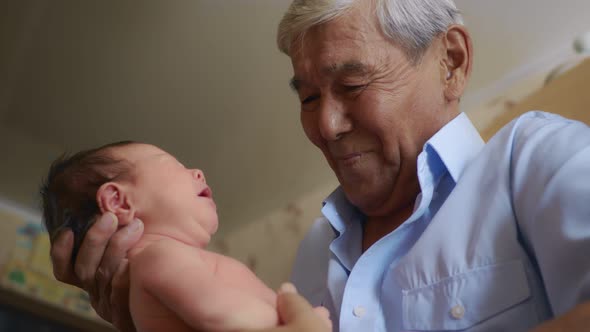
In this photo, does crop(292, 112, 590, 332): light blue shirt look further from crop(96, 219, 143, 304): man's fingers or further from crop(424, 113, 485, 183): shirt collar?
crop(96, 219, 143, 304): man's fingers

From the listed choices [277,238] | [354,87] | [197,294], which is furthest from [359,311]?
[277,238]

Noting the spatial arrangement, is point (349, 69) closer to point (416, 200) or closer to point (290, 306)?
point (416, 200)

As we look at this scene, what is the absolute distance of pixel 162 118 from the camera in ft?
8.70

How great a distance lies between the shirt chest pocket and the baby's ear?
450 millimetres

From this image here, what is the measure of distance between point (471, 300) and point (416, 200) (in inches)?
9.8

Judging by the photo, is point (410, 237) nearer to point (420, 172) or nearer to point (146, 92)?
point (420, 172)

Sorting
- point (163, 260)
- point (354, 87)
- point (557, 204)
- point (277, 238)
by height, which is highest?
point (354, 87)

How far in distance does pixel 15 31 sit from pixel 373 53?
154 centimetres

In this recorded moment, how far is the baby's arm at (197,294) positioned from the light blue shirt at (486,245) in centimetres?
26

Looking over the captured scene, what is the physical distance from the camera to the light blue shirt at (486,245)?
33.7 inches

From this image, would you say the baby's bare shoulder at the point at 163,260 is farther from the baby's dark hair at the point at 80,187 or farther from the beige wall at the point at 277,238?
the beige wall at the point at 277,238

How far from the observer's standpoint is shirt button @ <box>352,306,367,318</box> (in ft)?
3.39

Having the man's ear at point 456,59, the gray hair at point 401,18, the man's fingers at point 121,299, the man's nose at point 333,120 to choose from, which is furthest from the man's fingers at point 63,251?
the man's ear at point 456,59

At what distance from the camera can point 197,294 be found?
81 cm
